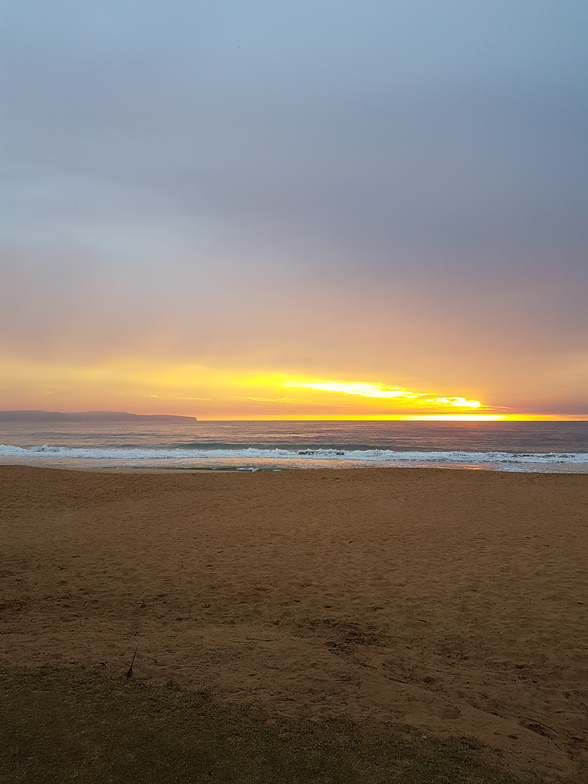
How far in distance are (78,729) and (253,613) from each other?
295cm

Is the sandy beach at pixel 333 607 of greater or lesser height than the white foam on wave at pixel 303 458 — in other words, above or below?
above

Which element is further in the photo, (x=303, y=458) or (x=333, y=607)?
(x=303, y=458)

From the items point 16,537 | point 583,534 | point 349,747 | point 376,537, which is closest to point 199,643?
point 349,747

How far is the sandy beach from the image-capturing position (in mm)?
3768

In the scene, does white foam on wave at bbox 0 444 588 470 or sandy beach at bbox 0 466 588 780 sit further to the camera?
white foam on wave at bbox 0 444 588 470

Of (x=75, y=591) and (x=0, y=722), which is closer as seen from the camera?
(x=0, y=722)

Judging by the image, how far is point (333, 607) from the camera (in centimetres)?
604

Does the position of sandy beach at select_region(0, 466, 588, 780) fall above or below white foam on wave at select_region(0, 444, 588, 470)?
above

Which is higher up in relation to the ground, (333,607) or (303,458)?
(333,607)

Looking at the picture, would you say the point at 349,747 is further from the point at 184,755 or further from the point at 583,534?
the point at 583,534

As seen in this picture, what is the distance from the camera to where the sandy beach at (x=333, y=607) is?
12.4 ft

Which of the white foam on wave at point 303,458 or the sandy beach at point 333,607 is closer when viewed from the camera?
the sandy beach at point 333,607

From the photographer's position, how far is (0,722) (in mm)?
3098

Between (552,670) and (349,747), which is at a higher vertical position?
(349,747)
